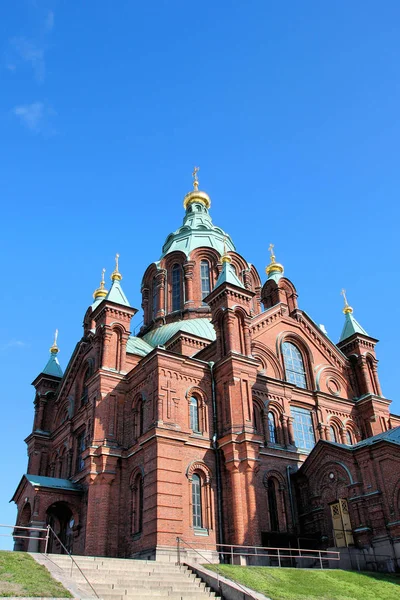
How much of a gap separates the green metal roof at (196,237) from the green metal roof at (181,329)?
20.6 ft

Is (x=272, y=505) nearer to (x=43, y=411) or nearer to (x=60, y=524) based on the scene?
(x=60, y=524)

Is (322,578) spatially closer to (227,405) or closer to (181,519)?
(181,519)

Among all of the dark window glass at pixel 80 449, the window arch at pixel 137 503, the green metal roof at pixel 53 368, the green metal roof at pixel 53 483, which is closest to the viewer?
the window arch at pixel 137 503

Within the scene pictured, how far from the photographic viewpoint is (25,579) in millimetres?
12359

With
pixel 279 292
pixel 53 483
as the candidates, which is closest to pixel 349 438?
pixel 279 292

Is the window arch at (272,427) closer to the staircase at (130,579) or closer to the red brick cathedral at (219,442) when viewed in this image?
the red brick cathedral at (219,442)

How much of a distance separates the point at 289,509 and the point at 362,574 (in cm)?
572

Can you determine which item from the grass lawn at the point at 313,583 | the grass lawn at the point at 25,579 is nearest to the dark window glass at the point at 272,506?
the grass lawn at the point at 313,583

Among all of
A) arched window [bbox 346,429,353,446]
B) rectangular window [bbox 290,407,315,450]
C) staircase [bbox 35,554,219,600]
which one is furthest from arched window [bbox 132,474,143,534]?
arched window [bbox 346,429,353,446]

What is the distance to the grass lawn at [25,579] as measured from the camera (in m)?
11.5

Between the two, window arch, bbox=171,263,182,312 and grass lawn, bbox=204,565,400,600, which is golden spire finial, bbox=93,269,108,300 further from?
grass lawn, bbox=204,565,400,600

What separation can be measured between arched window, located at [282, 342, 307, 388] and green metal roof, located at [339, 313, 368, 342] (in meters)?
3.89

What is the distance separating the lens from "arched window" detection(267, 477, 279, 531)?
2322cm

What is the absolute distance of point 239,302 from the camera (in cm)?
2581
